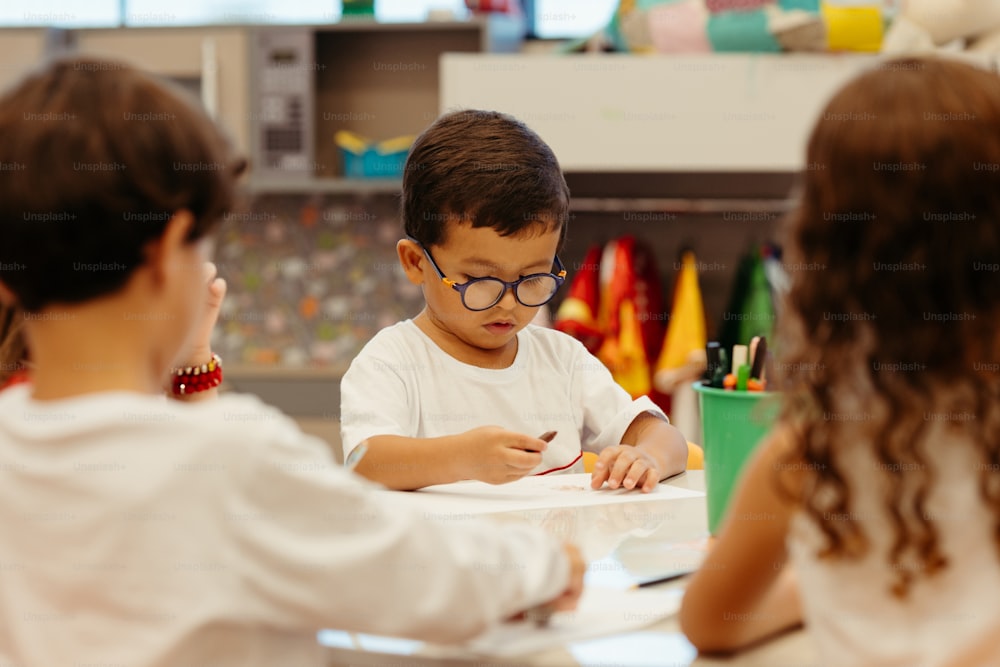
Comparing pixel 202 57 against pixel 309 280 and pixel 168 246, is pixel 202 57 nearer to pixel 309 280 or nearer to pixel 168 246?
pixel 309 280

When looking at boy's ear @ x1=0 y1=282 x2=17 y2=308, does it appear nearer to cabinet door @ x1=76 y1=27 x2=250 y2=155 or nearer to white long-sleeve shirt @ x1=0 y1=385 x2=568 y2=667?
white long-sleeve shirt @ x1=0 y1=385 x2=568 y2=667

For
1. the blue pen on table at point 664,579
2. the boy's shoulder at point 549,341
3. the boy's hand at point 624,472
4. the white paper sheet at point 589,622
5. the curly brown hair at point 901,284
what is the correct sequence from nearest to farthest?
the curly brown hair at point 901,284 < the white paper sheet at point 589,622 < the blue pen on table at point 664,579 < the boy's hand at point 624,472 < the boy's shoulder at point 549,341

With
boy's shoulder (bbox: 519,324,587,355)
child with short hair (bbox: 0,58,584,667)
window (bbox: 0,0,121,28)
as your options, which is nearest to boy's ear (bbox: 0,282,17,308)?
child with short hair (bbox: 0,58,584,667)

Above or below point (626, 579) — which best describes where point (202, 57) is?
above

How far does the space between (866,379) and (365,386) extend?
867mm

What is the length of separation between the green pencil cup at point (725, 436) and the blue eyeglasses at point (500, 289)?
1.49 ft

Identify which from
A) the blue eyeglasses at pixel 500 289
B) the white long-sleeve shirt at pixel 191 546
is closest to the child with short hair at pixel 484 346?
the blue eyeglasses at pixel 500 289

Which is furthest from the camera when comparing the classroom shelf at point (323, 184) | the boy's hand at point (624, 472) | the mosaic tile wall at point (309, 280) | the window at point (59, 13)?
the mosaic tile wall at point (309, 280)

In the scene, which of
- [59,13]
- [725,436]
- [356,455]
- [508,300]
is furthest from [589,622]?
[59,13]

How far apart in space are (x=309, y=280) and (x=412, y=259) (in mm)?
2191

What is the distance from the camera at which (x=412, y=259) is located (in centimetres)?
155

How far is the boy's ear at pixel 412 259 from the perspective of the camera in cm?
153

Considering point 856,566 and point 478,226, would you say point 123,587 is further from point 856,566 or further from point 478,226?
point 478,226

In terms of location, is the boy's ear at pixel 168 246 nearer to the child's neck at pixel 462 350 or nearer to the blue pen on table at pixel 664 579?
the blue pen on table at pixel 664 579
